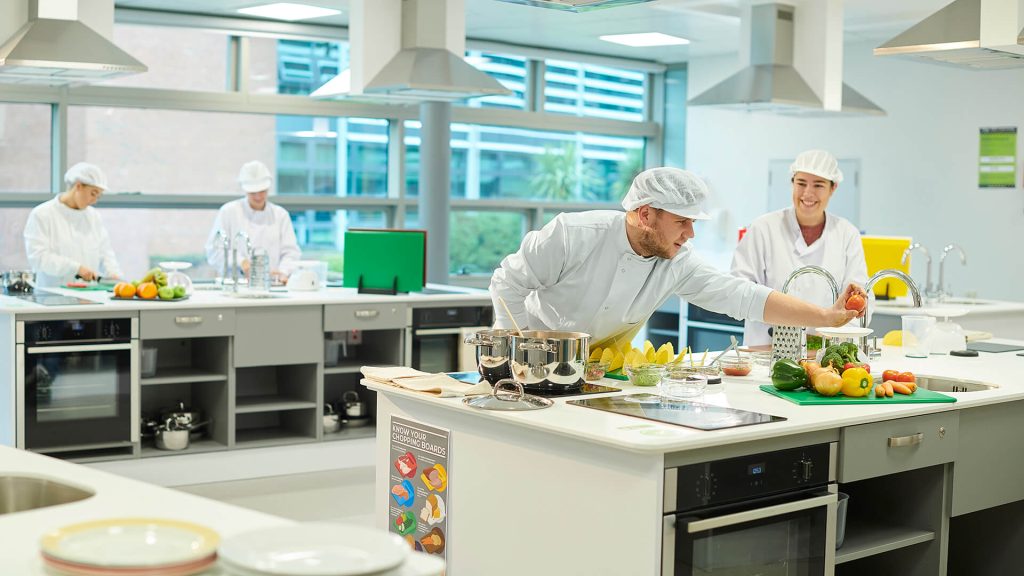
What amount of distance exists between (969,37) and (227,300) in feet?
12.0

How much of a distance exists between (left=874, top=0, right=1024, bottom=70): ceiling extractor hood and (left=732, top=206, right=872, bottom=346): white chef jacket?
2.69 feet

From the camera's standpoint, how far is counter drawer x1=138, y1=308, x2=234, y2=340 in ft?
17.7

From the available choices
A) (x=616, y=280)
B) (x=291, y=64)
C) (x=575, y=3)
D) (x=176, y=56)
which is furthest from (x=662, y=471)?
(x=291, y=64)

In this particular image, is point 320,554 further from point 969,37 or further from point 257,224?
point 257,224

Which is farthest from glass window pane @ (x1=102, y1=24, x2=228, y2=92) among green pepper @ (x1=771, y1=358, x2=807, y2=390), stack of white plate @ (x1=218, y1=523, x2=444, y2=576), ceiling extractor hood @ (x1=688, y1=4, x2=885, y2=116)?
stack of white plate @ (x1=218, y1=523, x2=444, y2=576)

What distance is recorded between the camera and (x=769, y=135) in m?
9.81

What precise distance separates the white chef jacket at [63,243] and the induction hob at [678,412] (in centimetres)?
429

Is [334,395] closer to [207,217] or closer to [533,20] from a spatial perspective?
[207,217]

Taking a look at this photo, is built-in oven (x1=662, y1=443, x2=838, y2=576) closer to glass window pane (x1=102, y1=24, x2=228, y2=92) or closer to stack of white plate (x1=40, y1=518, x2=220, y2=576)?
stack of white plate (x1=40, y1=518, x2=220, y2=576)

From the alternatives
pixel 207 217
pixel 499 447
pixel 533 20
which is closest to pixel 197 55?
pixel 207 217

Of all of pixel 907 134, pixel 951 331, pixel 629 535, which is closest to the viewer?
pixel 629 535

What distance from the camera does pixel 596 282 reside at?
3639 mm

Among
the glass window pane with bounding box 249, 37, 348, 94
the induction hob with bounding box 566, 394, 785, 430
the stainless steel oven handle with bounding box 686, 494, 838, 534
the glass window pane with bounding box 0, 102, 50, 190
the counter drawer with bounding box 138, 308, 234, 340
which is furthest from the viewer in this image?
the glass window pane with bounding box 249, 37, 348, 94

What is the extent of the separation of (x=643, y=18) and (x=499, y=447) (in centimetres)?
561
